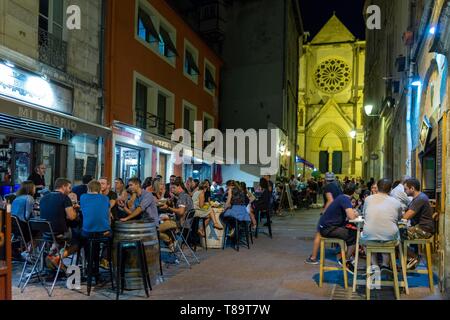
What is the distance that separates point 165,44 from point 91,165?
7.40 metres

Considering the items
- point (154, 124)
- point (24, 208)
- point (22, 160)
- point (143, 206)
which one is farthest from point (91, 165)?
point (143, 206)

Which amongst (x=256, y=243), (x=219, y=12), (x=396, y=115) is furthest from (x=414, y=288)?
(x=219, y=12)

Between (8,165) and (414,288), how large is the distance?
29.0 feet

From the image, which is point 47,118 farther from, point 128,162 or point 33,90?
point 128,162

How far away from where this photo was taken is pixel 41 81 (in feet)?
35.4

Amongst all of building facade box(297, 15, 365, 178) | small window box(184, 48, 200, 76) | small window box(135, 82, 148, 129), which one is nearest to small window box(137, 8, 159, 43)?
small window box(135, 82, 148, 129)

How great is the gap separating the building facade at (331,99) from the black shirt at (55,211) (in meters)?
41.0

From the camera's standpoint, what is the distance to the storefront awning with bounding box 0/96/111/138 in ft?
28.1

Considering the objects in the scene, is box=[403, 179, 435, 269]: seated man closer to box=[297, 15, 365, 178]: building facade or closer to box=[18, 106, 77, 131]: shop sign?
box=[18, 106, 77, 131]: shop sign

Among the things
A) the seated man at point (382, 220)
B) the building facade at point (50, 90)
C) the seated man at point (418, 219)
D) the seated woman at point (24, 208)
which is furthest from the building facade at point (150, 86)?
the seated man at point (382, 220)

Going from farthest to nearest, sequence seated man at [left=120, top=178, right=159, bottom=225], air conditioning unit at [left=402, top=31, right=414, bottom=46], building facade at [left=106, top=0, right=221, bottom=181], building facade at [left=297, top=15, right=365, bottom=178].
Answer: building facade at [left=297, top=15, right=365, bottom=178] < building facade at [left=106, top=0, right=221, bottom=181] < air conditioning unit at [left=402, top=31, right=414, bottom=46] < seated man at [left=120, top=178, right=159, bottom=225]

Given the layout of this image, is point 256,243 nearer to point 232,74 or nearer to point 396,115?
point 396,115

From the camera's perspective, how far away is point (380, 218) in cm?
573
